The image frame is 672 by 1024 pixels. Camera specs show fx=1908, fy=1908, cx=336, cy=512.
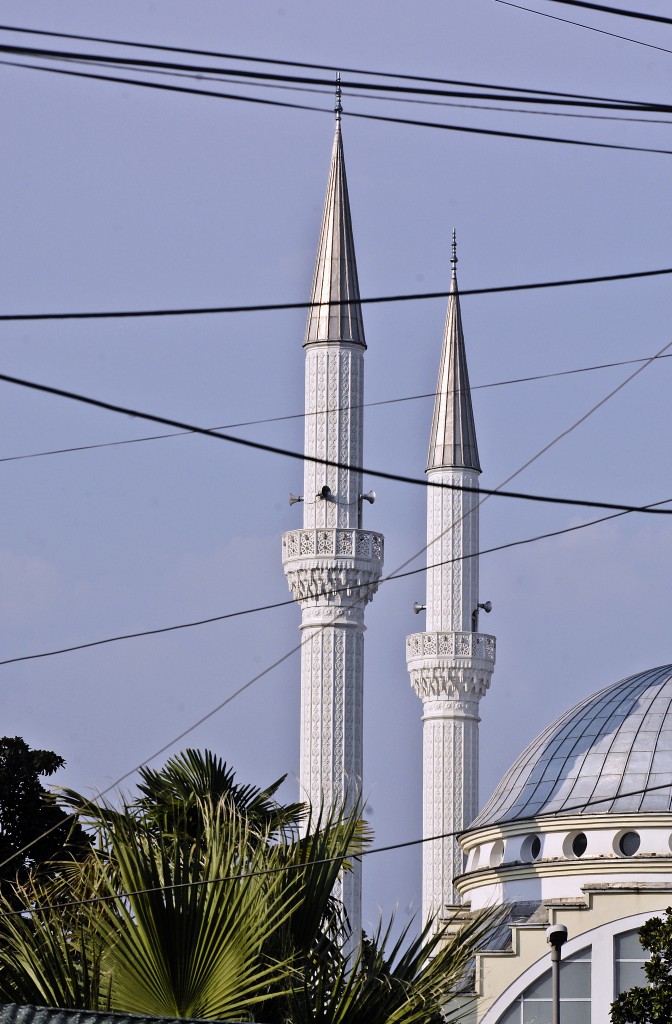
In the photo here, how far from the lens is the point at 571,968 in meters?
27.7

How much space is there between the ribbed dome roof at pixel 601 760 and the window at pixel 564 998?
2.32 metres

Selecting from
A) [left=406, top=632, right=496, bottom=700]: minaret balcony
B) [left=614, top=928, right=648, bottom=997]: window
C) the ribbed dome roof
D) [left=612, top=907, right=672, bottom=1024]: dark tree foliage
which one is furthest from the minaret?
[left=612, top=907, right=672, bottom=1024]: dark tree foliage

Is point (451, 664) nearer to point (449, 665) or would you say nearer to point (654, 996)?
point (449, 665)

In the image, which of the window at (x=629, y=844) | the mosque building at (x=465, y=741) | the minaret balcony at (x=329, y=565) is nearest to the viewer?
the mosque building at (x=465, y=741)

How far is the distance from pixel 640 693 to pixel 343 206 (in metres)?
11.6

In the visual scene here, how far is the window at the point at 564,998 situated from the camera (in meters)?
27.4

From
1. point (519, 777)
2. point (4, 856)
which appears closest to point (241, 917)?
point (4, 856)

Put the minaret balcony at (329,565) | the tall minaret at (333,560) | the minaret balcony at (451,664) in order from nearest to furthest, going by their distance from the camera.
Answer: the tall minaret at (333,560)
the minaret balcony at (329,565)
the minaret balcony at (451,664)

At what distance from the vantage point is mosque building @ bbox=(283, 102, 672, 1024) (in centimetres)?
2783

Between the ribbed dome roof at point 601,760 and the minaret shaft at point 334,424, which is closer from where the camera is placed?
the ribbed dome roof at point 601,760

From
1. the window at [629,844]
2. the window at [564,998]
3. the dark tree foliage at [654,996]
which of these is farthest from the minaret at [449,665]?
the dark tree foliage at [654,996]

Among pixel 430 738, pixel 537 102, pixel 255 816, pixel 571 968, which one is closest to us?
pixel 537 102

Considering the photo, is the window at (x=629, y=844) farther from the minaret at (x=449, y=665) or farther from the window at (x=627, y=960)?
the minaret at (x=449, y=665)

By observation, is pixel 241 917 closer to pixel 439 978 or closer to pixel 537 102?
pixel 439 978
